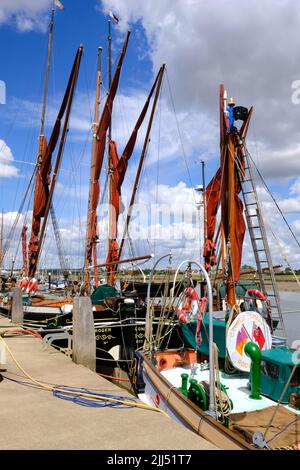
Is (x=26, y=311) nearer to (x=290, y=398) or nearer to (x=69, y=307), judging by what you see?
(x=69, y=307)

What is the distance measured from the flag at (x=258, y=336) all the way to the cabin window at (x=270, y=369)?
15.2 inches

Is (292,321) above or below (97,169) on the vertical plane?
below

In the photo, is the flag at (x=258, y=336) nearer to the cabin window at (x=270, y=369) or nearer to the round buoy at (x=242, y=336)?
the round buoy at (x=242, y=336)

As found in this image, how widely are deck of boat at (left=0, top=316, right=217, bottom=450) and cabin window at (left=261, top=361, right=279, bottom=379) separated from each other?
208cm

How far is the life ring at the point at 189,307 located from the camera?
823cm

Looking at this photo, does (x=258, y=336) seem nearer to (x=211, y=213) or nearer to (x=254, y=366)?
(x=254, y=366)

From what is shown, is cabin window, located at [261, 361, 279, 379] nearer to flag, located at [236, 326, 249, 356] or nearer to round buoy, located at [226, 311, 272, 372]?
round buoy, located at [226, 311, 272, 372]

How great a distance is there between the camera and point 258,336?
22.7 feet

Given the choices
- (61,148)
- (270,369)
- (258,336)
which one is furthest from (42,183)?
(270,369)

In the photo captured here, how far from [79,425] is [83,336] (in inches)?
163

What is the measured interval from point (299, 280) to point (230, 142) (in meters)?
5.00

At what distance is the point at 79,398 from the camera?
6.46 meters

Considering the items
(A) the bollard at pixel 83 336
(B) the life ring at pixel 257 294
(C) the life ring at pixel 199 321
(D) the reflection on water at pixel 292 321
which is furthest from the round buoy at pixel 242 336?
(A) the bollard at pixel 83 336

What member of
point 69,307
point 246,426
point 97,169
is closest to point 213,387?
point 246,426
